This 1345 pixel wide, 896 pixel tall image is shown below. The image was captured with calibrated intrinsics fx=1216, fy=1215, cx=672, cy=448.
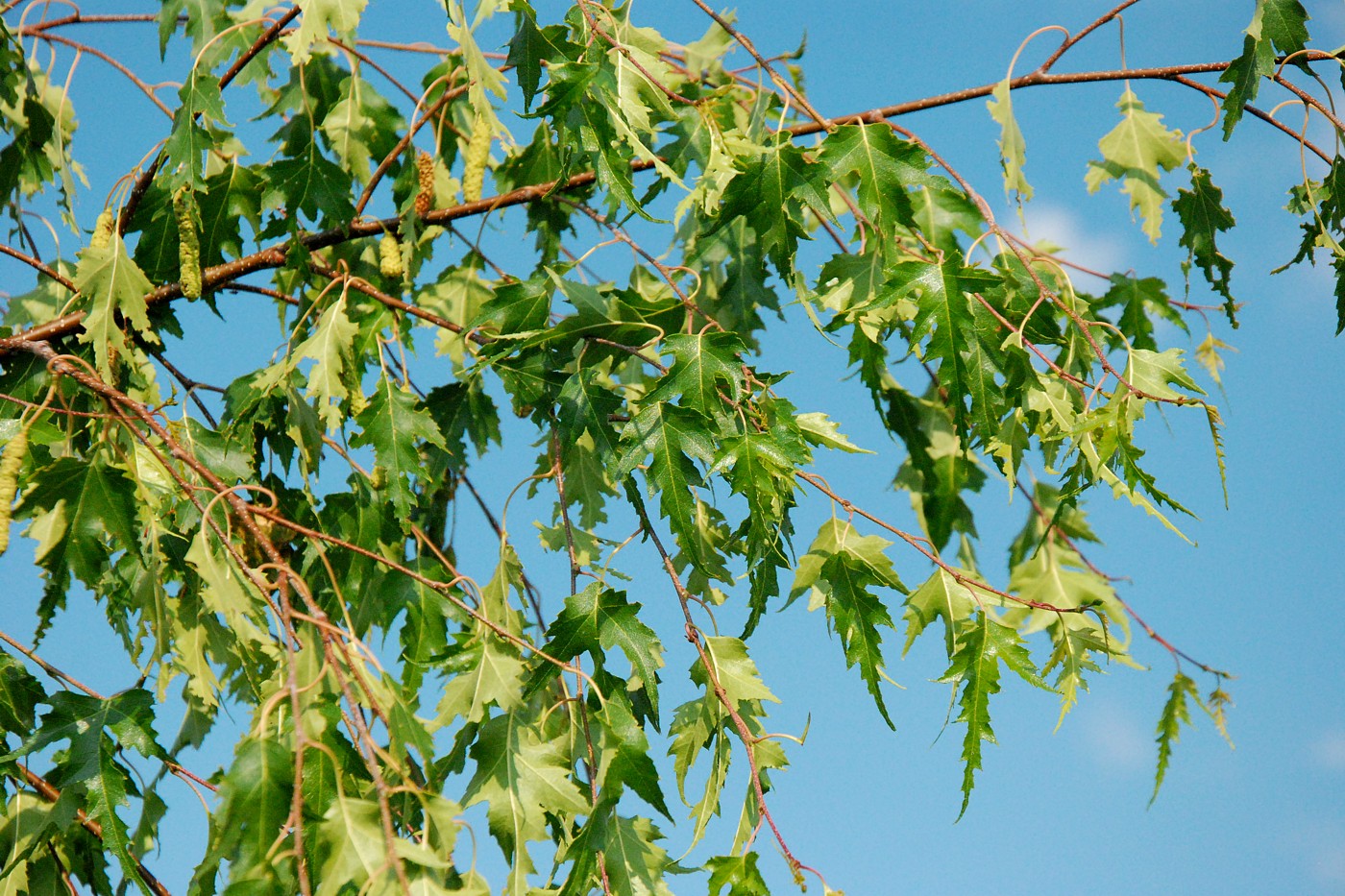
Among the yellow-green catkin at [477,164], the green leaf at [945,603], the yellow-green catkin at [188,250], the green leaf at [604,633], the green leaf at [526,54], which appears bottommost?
the green leaf at [604,633]

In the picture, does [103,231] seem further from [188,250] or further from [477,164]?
[477,164]

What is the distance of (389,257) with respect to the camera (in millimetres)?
2303

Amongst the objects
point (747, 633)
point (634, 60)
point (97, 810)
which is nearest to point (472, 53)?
point (634, 60)

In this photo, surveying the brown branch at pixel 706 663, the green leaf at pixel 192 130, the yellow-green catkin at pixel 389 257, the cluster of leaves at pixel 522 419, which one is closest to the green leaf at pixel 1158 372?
the cluster of leaves at pixel 522 419

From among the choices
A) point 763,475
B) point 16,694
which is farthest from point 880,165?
point 16,694

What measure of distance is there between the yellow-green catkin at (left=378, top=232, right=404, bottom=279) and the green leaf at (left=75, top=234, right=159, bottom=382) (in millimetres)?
416

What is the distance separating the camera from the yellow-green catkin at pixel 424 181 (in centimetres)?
234

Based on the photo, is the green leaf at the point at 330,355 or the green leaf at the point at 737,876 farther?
the green leaf at the point at 330,355

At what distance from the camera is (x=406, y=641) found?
206 centimetres

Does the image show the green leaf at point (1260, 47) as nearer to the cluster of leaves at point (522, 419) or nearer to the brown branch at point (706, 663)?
the cluster of leaves at point (522, 419)

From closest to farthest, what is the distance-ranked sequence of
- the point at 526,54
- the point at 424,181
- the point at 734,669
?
the point at 526,54 < the point at 734,669 < the point at 424,181

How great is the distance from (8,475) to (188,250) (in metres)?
0.57

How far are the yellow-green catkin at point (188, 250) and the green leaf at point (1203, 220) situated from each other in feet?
6.02

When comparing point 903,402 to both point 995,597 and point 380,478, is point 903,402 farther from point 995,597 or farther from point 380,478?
point 380,478
